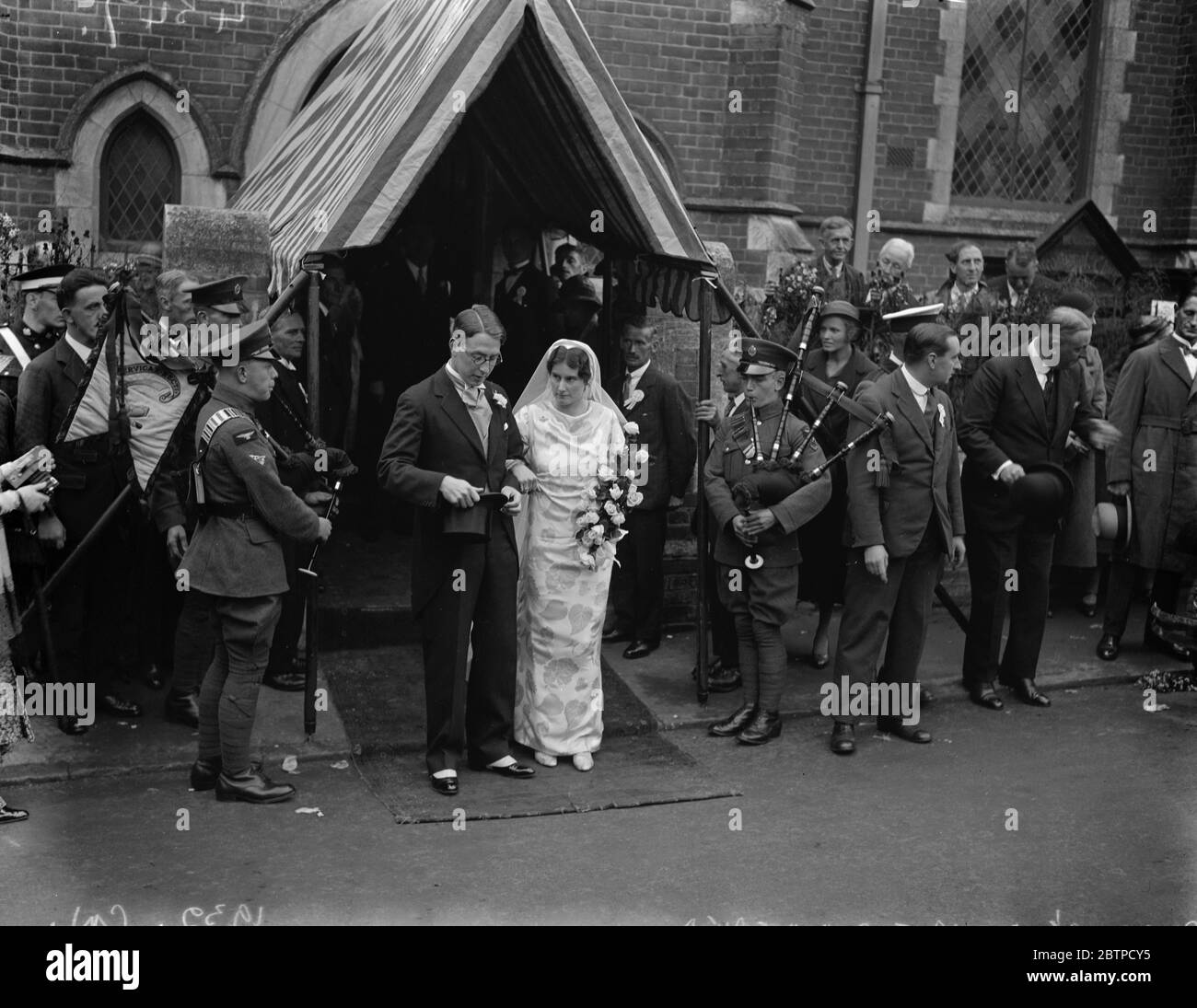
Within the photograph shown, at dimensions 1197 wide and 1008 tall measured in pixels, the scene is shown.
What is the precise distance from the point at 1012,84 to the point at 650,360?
8.54m

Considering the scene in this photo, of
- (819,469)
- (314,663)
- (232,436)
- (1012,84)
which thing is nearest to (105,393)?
(232,436)

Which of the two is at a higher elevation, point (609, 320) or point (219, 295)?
point (219, 295)

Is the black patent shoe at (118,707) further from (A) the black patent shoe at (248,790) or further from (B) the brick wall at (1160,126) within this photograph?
(B) the brick wall at (1160,126)

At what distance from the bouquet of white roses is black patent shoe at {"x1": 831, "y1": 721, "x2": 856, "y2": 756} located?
4.94 ft

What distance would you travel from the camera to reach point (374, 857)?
225 inches

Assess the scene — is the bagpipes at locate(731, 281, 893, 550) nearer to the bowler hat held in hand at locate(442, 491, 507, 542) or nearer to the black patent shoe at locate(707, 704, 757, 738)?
the black patent shoe at locate(707, 704, 757, 738)

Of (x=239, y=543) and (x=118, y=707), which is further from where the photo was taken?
(x=118, y=707)

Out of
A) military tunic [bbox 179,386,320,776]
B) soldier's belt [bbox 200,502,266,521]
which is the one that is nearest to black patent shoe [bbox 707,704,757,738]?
military tunic [bbox 179,386,320,776]

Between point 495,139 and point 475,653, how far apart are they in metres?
3.76

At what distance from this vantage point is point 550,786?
21.9 ft

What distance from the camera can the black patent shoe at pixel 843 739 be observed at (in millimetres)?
7238

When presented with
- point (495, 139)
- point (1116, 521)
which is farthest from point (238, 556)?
point (1116, 521)

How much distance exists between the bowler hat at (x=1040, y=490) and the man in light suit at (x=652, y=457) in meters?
1.92

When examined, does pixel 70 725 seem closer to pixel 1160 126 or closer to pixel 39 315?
pixel 39 315
